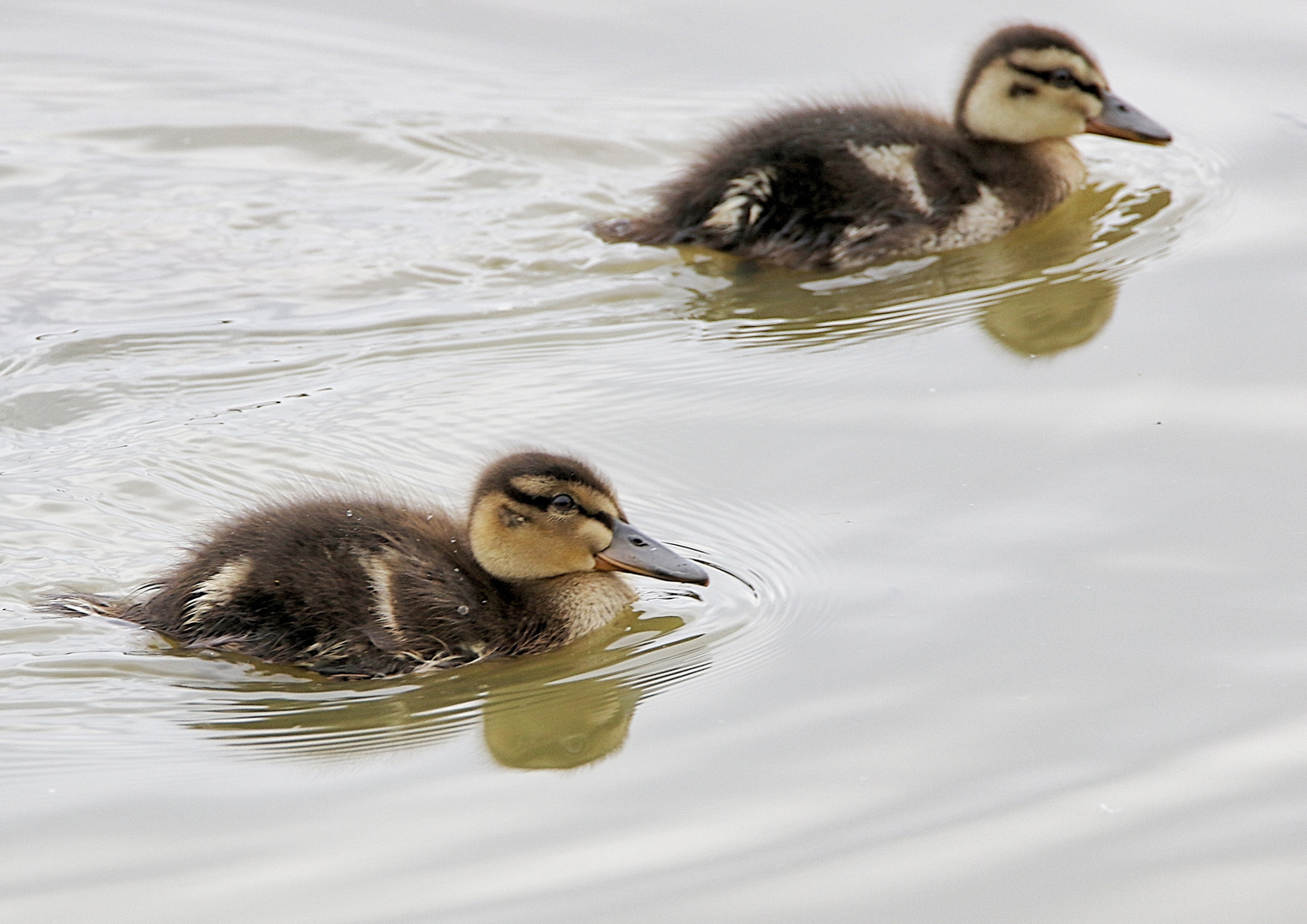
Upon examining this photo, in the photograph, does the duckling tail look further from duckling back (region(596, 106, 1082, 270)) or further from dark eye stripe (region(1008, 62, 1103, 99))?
dark eye stripe (region(1008, 62, 1103, 99))

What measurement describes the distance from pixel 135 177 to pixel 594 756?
12.8 feet

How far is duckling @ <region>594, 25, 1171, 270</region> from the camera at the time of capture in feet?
19.9

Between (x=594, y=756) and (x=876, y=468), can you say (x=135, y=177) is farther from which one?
(x=594, y=756)

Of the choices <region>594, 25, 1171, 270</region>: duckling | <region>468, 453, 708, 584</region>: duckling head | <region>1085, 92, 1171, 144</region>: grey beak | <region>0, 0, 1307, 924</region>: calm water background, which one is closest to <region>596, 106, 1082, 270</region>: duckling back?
<region>594, 25, 1171, 270</region>: duckling

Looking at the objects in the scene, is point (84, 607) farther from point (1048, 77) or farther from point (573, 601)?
point (1048, 77)

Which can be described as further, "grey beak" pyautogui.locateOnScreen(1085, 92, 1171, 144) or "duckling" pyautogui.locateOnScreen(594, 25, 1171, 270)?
"grey beak" pyautogui.locateOnScreen(1085, 92, 1171, 144)

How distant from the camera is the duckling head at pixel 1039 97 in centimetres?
646

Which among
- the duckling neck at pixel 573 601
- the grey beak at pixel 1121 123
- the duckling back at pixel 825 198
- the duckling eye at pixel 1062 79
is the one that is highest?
the duckling eye at pixel 1062 79

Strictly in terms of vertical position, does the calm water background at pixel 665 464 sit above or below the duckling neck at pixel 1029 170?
below

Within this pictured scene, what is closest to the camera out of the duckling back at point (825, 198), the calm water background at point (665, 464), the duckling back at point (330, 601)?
the calm water background at point (665, 464)

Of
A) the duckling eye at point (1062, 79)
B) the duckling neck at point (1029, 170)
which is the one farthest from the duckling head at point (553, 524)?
the duckling eye at point (1062, 79)

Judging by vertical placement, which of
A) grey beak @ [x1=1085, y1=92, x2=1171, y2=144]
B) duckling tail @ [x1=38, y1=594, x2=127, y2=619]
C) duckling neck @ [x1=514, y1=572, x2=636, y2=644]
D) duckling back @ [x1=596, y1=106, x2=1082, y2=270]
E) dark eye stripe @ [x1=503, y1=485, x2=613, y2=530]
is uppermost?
grey beak @ [x1=1085, y1=92, x2=1171, y2=144]

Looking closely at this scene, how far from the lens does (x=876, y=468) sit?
15.3 feet

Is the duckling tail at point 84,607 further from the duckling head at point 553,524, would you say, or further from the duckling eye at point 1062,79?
the duckling eye at point 1062,79
